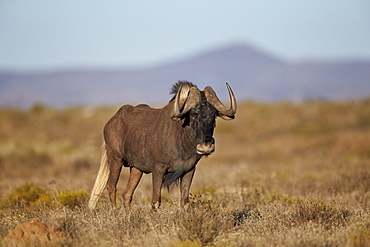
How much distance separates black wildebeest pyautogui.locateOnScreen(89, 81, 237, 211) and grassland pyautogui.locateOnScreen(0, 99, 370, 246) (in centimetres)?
45

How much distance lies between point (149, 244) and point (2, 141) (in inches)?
957

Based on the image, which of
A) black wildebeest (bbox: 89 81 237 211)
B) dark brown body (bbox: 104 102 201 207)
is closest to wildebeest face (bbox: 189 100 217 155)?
black wildebeest (bbox: 89 81 237 211)

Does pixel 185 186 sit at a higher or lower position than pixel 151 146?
lower

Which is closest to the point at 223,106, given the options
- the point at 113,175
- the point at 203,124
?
the point at 203,124

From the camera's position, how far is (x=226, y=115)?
8125 millimetres

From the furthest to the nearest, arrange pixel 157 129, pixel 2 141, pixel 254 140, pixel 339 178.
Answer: pixel 254 140 < pixel 2 141 < pixel 339 178 < pixel 157 129

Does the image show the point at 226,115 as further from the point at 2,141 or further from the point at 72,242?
the point at 2,141

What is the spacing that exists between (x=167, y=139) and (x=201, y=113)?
0.85 metres

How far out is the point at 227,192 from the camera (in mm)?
11539

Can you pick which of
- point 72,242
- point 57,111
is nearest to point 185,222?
point 72,242

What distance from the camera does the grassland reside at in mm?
7043

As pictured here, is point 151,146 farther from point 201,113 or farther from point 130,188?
point 130,188

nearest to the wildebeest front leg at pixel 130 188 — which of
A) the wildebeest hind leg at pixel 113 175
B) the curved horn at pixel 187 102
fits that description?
the wildebeest hind leg at pixel 113 175

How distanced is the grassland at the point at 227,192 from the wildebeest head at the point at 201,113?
975mm
